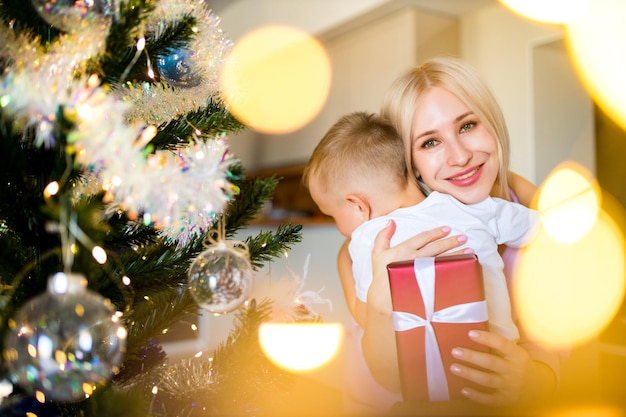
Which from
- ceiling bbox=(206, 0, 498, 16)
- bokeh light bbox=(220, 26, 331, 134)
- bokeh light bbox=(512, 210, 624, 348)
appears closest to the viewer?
bokeh light bbox=(512, 210, 624, 348)

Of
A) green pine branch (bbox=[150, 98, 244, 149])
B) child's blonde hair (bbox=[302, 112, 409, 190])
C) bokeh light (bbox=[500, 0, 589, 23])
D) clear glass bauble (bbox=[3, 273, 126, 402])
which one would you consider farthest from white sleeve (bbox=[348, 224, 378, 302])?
bokeh light (bbox=[500, 0, 589, 23])

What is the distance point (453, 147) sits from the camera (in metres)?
0.94

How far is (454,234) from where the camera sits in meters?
0.90

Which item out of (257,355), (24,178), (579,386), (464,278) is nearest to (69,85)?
(24,178)

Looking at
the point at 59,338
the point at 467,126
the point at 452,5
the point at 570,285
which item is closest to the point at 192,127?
the point at 59,338

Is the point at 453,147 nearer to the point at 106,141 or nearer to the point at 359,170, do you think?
the point at 359,170

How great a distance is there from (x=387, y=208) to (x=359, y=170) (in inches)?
3.5

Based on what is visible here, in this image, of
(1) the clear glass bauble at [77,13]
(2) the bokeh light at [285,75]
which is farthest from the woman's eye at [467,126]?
(2) the bokeh light at [285,75]

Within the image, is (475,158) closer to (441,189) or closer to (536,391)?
(441,189)

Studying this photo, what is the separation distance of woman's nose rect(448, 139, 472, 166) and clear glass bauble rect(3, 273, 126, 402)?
64cm

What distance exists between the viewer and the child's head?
99cm

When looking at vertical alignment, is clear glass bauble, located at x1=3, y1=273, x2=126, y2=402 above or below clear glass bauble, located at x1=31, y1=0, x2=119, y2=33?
below

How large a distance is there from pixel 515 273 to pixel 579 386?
0.31 m

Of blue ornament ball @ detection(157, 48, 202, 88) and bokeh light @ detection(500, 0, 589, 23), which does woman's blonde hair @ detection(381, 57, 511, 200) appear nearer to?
blue ornament ball @ detection(157, 48, 202, 88)
